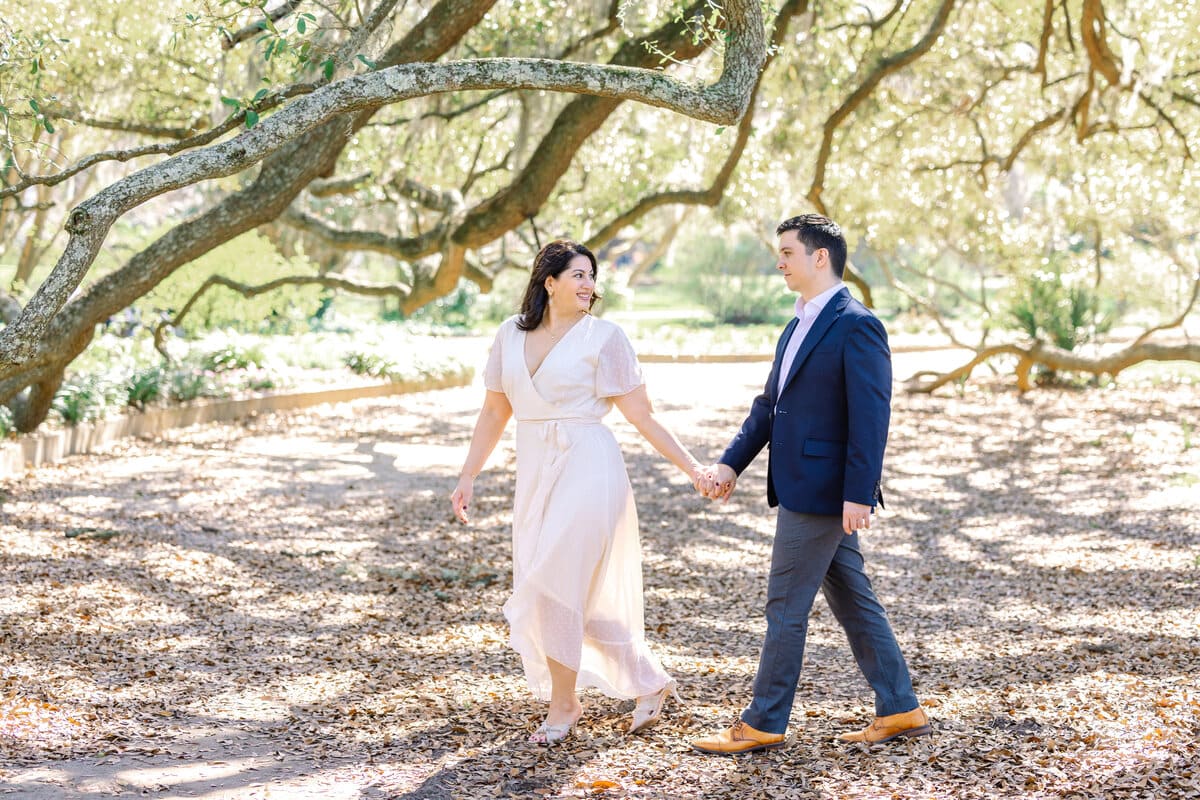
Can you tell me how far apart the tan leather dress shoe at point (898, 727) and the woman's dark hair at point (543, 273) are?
1676 millimetres

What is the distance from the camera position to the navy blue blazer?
377 centimetres

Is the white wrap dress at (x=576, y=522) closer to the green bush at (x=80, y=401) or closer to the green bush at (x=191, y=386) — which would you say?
the green bush at (x=80, y=401)

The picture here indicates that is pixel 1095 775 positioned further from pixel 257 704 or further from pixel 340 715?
pixel 257 704

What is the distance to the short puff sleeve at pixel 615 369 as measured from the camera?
13.7 ft

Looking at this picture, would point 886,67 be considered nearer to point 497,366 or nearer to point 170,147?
point 170,147

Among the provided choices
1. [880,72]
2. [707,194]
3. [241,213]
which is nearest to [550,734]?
[241,213]

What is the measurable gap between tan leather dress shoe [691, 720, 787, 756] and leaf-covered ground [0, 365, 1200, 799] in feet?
0.17

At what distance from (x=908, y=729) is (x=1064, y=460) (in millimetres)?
7640

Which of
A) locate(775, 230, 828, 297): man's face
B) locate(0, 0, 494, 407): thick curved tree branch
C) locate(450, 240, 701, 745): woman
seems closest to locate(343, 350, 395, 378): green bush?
locate(0, 0, 494, 407): thick curved tree branch

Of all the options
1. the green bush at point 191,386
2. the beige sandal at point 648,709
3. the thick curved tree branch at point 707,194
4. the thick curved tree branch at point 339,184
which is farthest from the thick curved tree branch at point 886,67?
the beige sandal at point 648,709

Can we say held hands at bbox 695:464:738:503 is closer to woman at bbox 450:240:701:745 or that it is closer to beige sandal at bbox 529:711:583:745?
woman at bbox 450:240:701:745

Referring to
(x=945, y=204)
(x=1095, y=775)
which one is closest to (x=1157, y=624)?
(x=1095, y=775)

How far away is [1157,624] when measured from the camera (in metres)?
5.66

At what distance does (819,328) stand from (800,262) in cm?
23
